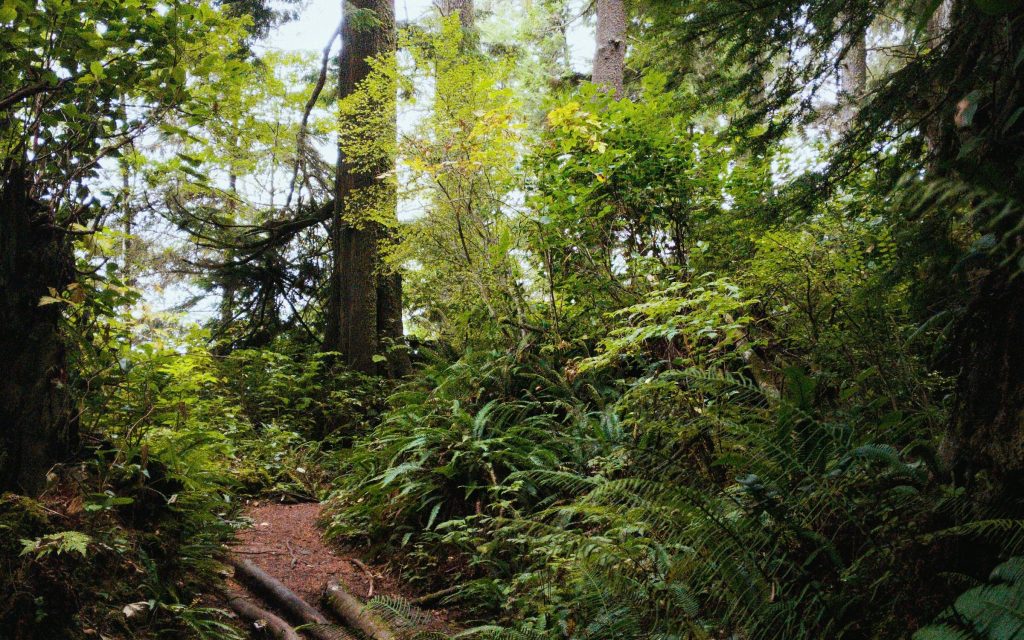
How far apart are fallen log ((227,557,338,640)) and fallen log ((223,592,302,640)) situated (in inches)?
4.6

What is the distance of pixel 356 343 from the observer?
888 centimetres

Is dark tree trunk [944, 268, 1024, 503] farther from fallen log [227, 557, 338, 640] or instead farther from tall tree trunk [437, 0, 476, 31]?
tall tree trunk [437, 0, 476, 31]

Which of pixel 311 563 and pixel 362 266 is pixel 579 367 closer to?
pixel 311 563

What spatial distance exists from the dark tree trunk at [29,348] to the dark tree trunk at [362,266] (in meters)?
5.56

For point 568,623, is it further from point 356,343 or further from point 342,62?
point 342,62

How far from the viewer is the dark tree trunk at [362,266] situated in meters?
8.89

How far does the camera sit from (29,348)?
301 centimetres

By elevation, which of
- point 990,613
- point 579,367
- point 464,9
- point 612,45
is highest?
point 464,9

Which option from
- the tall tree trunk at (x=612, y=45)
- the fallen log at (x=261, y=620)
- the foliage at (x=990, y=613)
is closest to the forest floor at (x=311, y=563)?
the fallen log at (x=261, y=620)

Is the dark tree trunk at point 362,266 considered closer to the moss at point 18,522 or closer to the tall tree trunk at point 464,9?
the tall tree trunk at point 464,9

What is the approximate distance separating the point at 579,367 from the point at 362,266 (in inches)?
218

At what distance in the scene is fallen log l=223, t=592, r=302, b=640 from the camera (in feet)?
11.3

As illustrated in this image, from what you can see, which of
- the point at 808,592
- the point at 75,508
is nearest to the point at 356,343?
the point at 75,508

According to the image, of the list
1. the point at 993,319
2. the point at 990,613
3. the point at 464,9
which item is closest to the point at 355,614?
the point at 990,613
